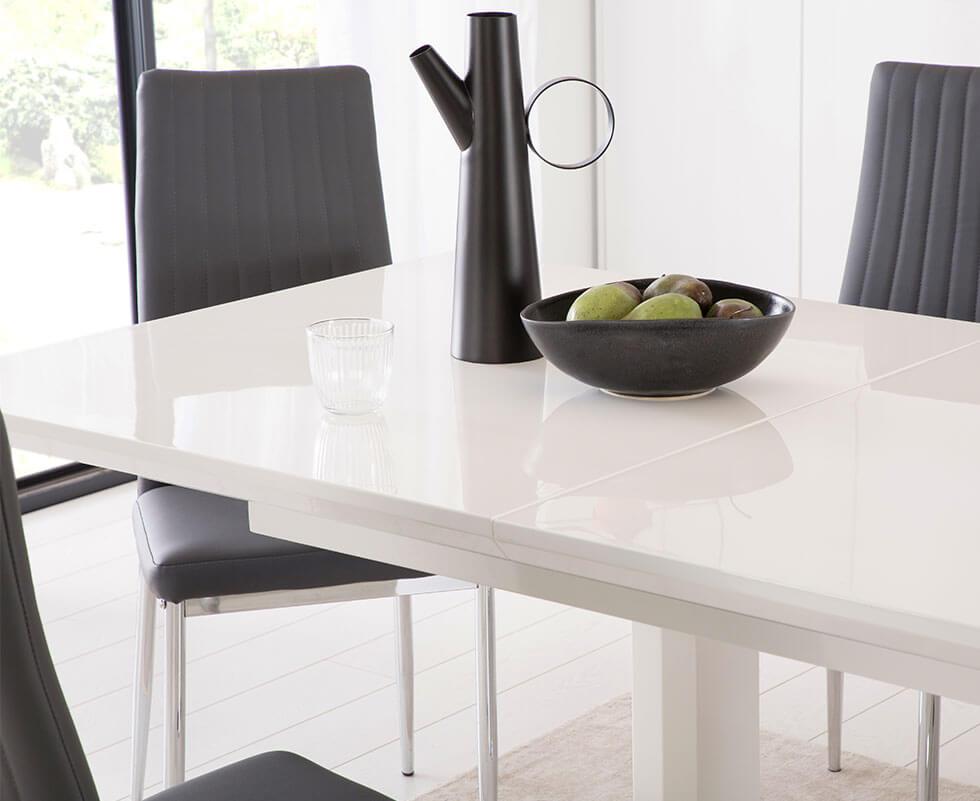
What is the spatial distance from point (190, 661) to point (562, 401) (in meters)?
1.37

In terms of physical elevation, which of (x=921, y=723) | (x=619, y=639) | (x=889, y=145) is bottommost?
(x=619, y=639)

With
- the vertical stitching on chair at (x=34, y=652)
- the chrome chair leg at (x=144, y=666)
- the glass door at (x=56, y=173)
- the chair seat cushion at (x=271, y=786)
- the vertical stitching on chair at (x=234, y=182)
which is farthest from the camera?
the glass door at (x=56, y=173)

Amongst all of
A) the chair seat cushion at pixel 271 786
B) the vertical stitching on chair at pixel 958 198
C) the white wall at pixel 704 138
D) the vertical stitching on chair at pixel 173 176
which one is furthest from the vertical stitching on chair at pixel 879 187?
the white wall at pixel 704 138

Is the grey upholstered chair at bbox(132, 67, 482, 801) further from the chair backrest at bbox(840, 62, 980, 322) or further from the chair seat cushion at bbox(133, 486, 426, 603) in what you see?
the chair backrest at bbox(840, 62, 980, 322)

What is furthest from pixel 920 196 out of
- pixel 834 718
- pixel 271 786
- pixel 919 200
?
pixel 271 786

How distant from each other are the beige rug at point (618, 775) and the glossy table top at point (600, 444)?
0.72 meters

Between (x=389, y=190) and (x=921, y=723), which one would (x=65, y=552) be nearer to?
(x=389, y=190)

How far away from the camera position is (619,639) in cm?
263

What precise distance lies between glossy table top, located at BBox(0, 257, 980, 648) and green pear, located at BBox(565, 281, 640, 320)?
0.08 meters

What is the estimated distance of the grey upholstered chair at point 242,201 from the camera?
211 cm

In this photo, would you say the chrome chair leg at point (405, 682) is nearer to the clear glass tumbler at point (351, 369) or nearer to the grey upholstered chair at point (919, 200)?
the grey upholstered chair at point (919, 200)

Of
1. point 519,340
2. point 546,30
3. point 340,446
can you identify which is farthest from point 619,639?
point 546,30

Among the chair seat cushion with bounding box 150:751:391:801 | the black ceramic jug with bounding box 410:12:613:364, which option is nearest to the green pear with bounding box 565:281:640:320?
the black ceramic jug with bounding box 410:12:613:364

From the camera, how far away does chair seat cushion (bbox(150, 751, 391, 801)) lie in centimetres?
117
